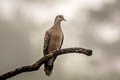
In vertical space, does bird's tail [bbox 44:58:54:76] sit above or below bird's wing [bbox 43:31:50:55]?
below

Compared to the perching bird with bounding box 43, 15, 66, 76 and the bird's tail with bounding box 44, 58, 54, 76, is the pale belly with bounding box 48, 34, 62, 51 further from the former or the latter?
the bird's tail with bounding box 44, 58, 54, 76

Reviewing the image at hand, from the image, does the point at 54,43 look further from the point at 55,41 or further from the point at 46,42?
the point at 46,42

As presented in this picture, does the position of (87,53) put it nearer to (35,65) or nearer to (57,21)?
(35,65)

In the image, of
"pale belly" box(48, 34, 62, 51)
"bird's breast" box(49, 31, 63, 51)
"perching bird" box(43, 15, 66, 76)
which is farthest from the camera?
"pale belly" box(48, 34, 62, 51)

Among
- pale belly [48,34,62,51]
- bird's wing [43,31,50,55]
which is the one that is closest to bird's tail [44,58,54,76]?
Answer: bird's wing [43,31,50,55]

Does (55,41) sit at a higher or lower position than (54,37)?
lower

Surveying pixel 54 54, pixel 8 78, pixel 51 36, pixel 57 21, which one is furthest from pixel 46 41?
pixel 8 78

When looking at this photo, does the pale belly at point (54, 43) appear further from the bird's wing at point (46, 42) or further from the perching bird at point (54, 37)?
the bird's wing at point (46, 42)

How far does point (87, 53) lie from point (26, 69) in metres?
1.21

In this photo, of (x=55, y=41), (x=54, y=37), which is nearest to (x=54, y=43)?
(x=55, y=41)

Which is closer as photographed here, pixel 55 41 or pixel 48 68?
pixel 48 68

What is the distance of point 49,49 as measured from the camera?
11.5 meters

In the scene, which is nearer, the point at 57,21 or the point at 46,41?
the point at 57,21

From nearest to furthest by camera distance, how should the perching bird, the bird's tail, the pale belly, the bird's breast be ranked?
the bird's tail → the perching bird → the bird's breast → the pale belly
